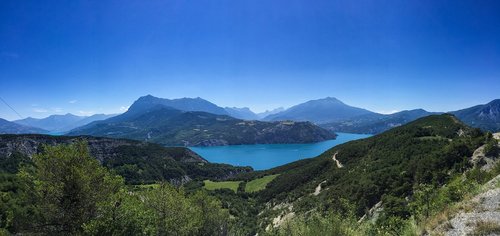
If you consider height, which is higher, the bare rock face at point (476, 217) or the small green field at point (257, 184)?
the bare rock face at point (476, 217)

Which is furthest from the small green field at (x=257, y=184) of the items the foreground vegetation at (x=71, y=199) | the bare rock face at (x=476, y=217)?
the bare rock face at (x=476, y=217)

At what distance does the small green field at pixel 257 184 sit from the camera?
109m

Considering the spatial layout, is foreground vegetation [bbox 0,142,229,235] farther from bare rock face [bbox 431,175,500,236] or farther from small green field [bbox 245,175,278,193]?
small green field [bbox 245,175,278,193]

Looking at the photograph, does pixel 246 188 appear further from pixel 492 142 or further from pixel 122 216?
pixel 122 216

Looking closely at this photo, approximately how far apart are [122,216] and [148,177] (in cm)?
14561

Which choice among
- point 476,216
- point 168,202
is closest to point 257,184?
point 168,202

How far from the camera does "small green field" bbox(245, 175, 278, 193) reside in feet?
359

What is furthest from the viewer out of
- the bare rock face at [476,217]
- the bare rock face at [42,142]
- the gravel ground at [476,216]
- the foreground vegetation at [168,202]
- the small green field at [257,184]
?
the bare rock face at [42,142]

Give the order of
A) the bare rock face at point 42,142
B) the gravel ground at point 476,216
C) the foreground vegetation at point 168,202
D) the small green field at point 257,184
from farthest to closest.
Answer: the bare rock face at point 42,142 < the small green field at point 257,184 < the foreground vegetation at point 168,202 < the gravel ground at point 476,216

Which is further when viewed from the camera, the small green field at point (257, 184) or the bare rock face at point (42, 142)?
the bare rock face at point (42, 142)

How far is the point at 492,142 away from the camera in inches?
1526

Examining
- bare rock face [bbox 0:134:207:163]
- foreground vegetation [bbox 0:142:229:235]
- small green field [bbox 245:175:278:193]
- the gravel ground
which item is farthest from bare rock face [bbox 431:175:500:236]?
bare rock face [bbox 0:134:207:163]

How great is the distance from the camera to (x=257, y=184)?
115 m

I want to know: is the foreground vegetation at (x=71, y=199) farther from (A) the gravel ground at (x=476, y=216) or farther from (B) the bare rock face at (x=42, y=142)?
(B) the bare rock face at (x=42, y=142)
